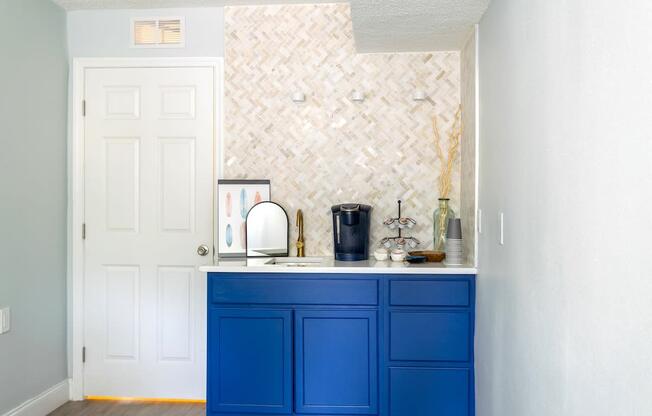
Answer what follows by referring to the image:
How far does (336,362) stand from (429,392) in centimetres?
53

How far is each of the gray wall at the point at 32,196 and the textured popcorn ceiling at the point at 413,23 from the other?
194 centimetres

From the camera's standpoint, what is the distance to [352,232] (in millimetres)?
3312

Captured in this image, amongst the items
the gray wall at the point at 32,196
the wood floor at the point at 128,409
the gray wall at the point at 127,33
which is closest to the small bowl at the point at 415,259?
the wood floor at the point at 128,409

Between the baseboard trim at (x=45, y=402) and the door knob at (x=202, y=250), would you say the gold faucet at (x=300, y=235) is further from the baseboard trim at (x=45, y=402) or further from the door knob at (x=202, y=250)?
the baseboard trim at (x=45, y=402)

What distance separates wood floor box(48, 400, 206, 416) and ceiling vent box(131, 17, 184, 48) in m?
2.34

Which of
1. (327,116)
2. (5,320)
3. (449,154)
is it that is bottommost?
(5,320)

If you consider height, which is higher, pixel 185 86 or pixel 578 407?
pixel 185 86

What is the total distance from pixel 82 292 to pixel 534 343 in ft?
9.74

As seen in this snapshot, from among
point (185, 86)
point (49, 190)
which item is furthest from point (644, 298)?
point (49, 190)

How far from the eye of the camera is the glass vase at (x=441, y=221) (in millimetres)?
3396

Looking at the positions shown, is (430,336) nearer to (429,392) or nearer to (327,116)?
(429,392)

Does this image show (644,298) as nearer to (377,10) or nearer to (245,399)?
(377,10)

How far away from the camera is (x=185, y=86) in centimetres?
365

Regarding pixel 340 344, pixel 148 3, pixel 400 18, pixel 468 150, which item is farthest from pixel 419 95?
pixel 148 3
